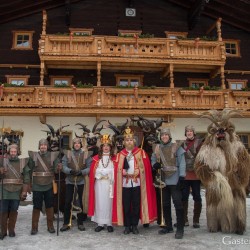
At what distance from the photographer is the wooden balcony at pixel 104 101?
15047mm

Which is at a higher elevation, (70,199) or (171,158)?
(171,158)

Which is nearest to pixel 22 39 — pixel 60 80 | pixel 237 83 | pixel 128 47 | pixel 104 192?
pixel 60 80

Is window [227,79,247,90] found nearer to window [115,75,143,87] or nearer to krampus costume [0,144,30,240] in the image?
window [115,75,143,87]

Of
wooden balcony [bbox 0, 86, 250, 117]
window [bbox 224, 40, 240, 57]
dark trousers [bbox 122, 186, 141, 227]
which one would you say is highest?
window [bbox 224, 40, 240, 57]

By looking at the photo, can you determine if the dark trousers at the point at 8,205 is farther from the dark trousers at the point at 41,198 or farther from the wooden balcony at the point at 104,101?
the wooden balcony at the point at 104,101

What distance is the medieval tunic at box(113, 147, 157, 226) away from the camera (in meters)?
6.28

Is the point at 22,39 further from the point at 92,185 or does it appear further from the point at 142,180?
the point at 142,180

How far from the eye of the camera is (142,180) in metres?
6.31

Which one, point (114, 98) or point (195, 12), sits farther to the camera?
point (195, 12)

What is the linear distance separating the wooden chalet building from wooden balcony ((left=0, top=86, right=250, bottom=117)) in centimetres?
5

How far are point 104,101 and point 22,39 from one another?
24.7ft

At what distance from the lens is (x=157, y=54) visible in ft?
54.2

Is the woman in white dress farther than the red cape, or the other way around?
the red cape

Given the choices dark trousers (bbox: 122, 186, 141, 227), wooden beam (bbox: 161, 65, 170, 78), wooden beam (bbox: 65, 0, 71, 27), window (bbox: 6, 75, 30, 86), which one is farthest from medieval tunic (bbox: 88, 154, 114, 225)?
wooden beam (bbox: 65, 0, 71, 27)
